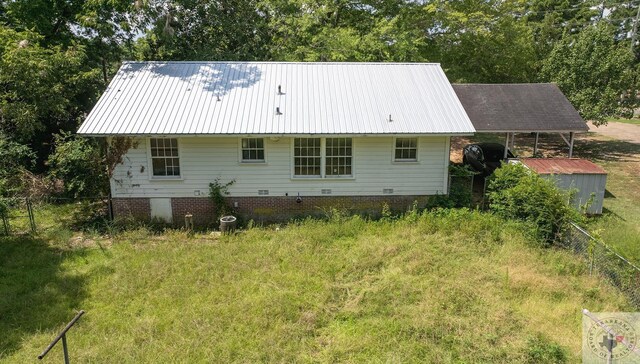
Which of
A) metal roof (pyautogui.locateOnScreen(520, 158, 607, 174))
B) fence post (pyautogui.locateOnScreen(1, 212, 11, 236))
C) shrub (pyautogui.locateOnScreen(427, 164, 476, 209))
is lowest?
fence post (pyautogui.locateOnScreen(1, 212, 11, 236))

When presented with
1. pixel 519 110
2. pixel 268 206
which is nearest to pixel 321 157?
pixel 268 206

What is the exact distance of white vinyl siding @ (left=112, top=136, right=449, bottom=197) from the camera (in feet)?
44.3

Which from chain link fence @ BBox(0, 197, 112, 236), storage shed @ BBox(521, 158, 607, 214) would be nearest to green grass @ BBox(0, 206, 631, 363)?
chain link fence @ BBox(0, 197, 112, 236)

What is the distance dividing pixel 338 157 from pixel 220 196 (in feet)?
13.6

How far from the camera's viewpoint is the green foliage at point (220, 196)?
44.6ft

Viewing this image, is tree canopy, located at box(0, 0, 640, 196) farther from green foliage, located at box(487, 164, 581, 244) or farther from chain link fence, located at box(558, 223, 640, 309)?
chain link fence, located at box(558, 223, 640, 309)

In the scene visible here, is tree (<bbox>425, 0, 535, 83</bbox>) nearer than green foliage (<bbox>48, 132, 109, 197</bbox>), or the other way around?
green foliage (<bbox>48, 132, 109, 197</bbox>)

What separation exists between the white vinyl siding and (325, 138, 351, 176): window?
0.71 feet

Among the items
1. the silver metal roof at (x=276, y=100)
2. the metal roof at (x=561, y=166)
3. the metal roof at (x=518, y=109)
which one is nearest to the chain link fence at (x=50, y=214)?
the silver metal roof at (x=276, y=100)

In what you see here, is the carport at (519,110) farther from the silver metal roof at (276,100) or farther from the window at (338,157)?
the window at (338,157)

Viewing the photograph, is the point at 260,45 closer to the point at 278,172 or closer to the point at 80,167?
the point at 278,172

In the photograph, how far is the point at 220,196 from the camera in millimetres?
13625

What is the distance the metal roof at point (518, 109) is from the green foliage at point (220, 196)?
34.0 feet

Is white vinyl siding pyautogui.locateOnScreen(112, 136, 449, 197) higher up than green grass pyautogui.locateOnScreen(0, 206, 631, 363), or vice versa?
white vinyl siding pyautogui.locateOnScreen(112, 136, 449, 197)
